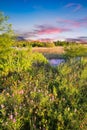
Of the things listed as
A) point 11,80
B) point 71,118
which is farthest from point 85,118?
point 11,80

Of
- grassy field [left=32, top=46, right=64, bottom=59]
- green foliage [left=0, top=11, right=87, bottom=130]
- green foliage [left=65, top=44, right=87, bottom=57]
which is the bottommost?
grassy field [left=32, top=46, right=64, bottom=59]

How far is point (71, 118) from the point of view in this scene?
17.9ft

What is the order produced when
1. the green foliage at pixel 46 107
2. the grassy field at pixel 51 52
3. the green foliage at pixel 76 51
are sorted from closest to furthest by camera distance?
the green foliage at pixel 46 107 → the green foliage at pixel 76 51 → the grassy field at pixel 51 52

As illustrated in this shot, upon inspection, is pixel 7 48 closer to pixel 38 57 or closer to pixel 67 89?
pixel 38 57

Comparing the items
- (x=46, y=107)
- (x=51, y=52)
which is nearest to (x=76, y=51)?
(x=51, y=52)

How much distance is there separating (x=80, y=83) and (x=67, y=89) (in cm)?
65

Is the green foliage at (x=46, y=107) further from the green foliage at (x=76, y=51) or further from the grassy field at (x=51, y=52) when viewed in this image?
the grassy field at (x=51, y=52)

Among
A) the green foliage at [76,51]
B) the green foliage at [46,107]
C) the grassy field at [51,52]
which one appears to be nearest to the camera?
the green foliage at [46,107]

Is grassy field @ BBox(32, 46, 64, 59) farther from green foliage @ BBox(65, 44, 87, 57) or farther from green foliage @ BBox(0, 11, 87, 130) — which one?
green foliage @ BBox(0, 11, 87, 130)

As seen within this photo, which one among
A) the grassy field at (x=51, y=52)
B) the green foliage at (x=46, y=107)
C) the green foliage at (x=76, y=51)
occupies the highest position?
the green foliage at (x=46, y=107)

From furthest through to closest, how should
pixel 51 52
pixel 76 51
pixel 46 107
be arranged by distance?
pixel 51 52 → pixel 76 51 → pixel 46 107

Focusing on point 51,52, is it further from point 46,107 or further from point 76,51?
point 46,107

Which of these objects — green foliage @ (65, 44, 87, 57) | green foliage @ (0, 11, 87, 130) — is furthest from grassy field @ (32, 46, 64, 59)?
green foliage @ (0, 11, 87, 130)

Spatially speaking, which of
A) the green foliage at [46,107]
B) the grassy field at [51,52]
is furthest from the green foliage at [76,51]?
the green foliage at [46,107]
